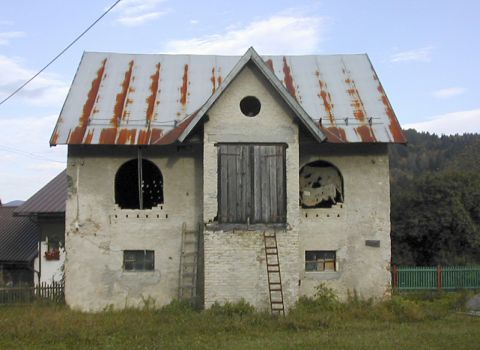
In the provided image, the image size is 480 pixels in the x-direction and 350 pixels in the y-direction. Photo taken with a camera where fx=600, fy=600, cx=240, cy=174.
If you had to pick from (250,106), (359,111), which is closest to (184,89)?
(250,106)

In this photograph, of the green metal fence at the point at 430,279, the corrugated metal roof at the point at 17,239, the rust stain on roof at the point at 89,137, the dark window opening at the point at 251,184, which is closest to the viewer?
the dark window opening at the point at 251,184

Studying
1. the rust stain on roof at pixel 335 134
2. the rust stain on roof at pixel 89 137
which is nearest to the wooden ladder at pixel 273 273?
the rust stain on roof at pixel 335 134

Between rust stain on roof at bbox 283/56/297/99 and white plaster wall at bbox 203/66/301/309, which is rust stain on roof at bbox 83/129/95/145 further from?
rust stain on roof at bbox 283/56/297/99

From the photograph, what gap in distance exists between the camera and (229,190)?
16.4 m

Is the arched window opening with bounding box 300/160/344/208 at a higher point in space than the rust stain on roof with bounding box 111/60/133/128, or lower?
lower

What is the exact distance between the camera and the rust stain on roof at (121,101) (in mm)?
17797

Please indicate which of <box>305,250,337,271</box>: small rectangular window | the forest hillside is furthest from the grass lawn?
the forest hillside

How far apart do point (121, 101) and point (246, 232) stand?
19.3ft

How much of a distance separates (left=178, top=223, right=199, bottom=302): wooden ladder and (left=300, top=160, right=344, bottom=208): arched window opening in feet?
11.5

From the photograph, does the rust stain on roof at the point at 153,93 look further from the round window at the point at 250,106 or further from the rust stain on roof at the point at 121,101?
the round window at the point at 250,106

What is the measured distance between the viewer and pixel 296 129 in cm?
1662

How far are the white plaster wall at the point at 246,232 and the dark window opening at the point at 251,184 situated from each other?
0.19 m

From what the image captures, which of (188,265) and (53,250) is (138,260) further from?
(53,250)

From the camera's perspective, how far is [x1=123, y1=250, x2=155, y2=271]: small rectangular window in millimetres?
17562
